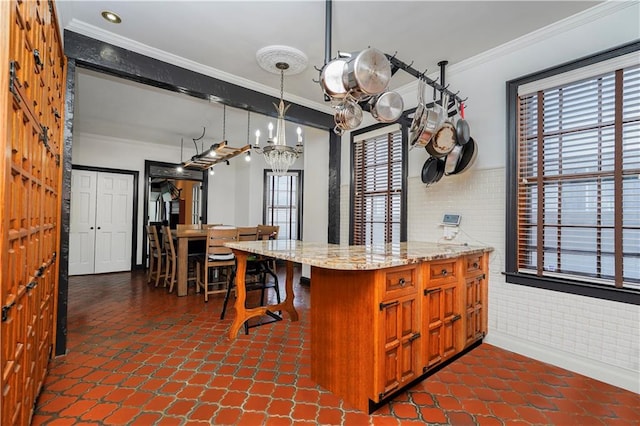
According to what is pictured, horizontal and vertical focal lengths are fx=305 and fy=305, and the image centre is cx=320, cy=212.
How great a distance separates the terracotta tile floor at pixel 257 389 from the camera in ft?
5.62

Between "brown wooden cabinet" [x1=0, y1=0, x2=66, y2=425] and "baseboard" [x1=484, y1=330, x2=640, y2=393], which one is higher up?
"brown wooden cabinet" [x1=0, y1=0, x2=66, y2=425]

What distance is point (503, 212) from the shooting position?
2.68m

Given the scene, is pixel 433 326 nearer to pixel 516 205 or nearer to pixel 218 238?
pixel 516 205

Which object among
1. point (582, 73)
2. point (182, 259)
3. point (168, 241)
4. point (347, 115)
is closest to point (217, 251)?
point (182, 259)

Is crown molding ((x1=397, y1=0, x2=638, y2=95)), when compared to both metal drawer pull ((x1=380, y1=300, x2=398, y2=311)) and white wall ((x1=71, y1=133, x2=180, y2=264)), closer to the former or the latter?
metal drawer pull ((x1=380, y1=300, x2=398, y2=311))

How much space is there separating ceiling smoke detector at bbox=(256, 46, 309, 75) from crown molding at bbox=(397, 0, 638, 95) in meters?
1.43

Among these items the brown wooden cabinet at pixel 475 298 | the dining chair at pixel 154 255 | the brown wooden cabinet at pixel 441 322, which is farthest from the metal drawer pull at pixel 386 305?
the dining chair at pixel 154 255

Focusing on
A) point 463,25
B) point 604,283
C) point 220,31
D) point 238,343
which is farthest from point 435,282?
point 220,31

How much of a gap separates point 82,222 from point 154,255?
1.75 metres

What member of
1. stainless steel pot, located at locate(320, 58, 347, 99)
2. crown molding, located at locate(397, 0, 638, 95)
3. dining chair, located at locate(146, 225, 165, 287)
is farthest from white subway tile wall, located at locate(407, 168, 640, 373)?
dining chair, located at locate(146, 225, 165, 287)

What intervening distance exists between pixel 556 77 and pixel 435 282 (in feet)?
6.19

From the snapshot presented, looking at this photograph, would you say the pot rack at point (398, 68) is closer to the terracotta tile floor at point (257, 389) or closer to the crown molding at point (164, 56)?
the crown molding at point (164, 56)

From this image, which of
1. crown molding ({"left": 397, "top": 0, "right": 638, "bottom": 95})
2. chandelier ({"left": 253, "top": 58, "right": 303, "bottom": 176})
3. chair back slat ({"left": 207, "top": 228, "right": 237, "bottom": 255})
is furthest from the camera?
chair back slat ({"left": 207, "top": 228, "right": 237, "bottom": 255})

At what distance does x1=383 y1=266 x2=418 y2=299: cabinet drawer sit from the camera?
5.79 feet
